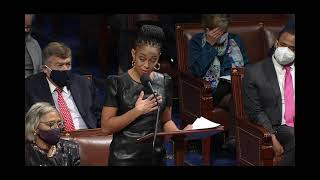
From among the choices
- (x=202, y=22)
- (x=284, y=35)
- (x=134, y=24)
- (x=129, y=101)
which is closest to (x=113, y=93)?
(x=129, y=101)

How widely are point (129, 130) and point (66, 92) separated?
0.64m

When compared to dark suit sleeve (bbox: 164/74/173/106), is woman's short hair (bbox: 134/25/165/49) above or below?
above

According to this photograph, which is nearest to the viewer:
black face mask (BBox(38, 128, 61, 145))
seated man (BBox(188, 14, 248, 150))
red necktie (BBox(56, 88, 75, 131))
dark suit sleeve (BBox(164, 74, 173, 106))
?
black face mask (BBox(38, 128, 61, 145))

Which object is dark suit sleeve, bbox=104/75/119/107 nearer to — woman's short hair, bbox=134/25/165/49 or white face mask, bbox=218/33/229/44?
woman's short hair, bbox=134/25/165/49

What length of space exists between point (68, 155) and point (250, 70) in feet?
5.62

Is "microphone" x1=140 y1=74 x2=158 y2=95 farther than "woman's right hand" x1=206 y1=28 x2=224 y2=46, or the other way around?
"woman's right hand" x1=206 y1=28 x2=224 y2=46

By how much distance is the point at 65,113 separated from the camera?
5703mm

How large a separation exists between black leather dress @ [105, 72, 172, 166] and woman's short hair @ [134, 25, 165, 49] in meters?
0.31

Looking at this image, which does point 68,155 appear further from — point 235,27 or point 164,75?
point 235,27

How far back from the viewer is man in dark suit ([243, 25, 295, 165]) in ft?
18.5

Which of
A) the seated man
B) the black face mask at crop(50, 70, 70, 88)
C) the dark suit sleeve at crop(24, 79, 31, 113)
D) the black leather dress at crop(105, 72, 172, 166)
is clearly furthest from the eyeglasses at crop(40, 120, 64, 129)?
the seated man

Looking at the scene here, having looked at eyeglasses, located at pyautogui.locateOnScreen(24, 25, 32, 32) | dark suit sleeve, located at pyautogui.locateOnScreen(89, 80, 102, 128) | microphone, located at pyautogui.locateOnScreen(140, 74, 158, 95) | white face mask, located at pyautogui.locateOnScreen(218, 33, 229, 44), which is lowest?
dark suit sleeve, located at pyautogui.locateOnScreen(89, 80, 102, 128)

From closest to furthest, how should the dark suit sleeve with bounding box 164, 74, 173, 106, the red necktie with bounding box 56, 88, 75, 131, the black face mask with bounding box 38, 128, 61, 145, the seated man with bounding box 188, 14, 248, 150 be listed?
the black face mask with bounding box 38, 128, 61, 145, the red necktie with bounding box 56, 88, 75, 131, the dark suit sleeve with bounding box 164, 74, 173, 106, the seated man with bounding box 188, 14, 248, 150

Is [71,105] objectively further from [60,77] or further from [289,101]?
[289,101]
